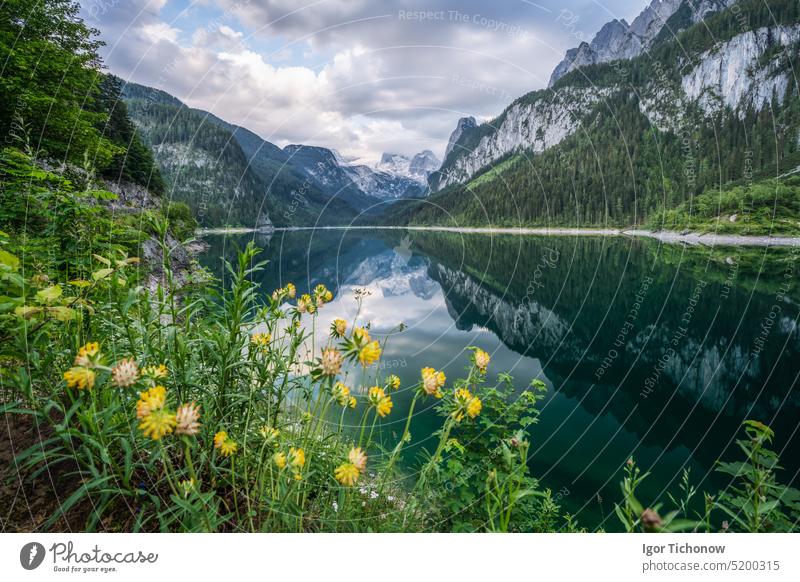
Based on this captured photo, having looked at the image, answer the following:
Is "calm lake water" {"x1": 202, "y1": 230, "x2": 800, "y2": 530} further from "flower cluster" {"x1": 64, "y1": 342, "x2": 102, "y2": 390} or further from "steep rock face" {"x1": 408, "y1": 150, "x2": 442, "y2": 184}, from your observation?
"steep rock face" {"x1": 408, "y1": 150, "x2": 442, "y2": 184}

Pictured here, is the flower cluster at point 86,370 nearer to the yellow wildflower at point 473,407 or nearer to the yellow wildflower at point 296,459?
the yellow wildflower at point 296,459

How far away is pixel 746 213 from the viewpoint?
3544cm

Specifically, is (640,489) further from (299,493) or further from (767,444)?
(299,493)

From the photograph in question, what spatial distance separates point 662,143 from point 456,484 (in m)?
98.3

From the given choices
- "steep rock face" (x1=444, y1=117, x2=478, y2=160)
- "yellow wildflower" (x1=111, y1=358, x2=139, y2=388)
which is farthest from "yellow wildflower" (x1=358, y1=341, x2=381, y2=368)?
"steep rock face" (x1=444, y1=117, x2=478, y2=160)

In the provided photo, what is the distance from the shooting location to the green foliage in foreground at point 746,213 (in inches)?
1302

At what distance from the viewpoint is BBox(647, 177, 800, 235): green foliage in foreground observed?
108ft

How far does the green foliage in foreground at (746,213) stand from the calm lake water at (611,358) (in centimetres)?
2082

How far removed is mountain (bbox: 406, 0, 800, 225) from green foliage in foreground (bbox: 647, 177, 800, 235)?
7.71 m

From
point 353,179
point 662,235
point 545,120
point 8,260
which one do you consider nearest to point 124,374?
point 8,260

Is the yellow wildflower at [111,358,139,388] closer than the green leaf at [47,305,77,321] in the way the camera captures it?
Yes

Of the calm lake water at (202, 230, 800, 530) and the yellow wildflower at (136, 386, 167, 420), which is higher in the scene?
the yellow wildflower at (136, 386, 167, 420)

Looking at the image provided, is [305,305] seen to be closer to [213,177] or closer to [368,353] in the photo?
[368,353]

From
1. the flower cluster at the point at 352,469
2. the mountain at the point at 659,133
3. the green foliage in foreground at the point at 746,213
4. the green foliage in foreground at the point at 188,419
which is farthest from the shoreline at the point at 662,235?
the flower cluster at the point at 352,469
